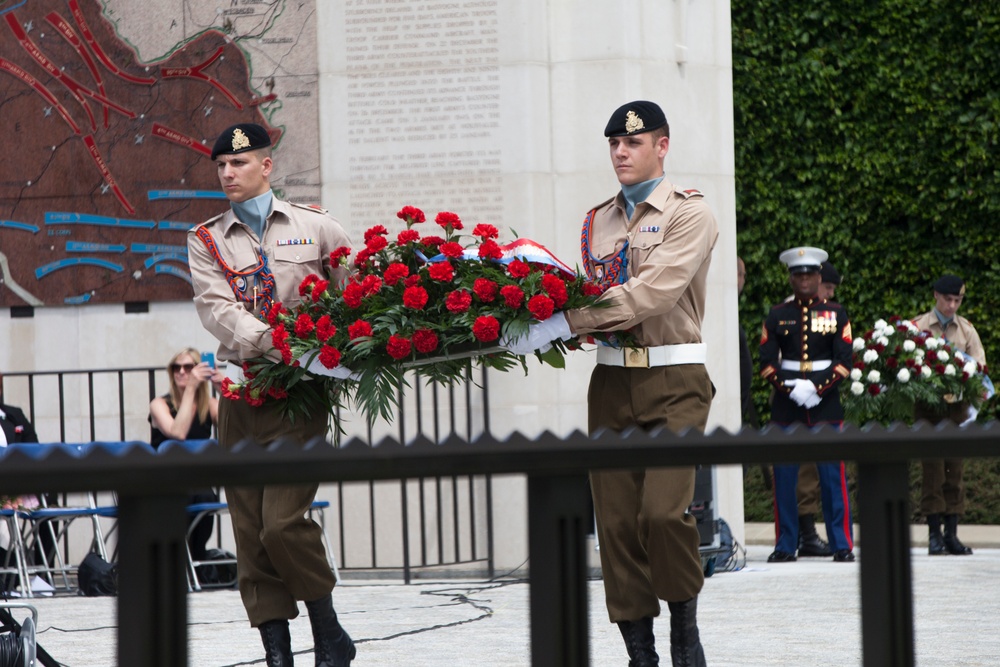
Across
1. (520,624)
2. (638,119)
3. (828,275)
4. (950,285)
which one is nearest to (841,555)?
(828,275)

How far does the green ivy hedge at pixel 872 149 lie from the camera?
631 inches

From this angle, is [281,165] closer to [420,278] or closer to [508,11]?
[508,11]

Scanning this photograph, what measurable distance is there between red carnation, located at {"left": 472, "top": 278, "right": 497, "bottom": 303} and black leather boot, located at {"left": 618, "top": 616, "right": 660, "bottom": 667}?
44.2 inches

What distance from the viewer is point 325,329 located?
4.84m

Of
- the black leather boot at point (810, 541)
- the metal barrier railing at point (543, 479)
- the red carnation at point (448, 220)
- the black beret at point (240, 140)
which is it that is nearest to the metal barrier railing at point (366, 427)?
the black leather boot at point (810, 541)

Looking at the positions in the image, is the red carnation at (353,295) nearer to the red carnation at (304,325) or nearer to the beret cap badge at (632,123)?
the red carnation at (304,325)

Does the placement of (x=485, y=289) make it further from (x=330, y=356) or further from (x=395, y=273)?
(x=330, y=356)

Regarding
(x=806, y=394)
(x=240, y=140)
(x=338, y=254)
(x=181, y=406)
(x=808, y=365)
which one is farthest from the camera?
(x=808, y=365)

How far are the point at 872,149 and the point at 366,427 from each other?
8699 millimetres

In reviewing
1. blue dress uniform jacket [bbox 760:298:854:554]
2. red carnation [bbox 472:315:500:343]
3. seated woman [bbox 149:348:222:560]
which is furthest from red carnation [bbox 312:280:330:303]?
blue dress uniform jacket [bbox 760:298:854:554]

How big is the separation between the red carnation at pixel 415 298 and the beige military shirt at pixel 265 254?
736mm

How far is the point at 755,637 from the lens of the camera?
6406 mm

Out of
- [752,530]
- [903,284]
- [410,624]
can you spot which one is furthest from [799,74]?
[410,624]

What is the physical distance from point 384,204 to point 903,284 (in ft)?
27.5
